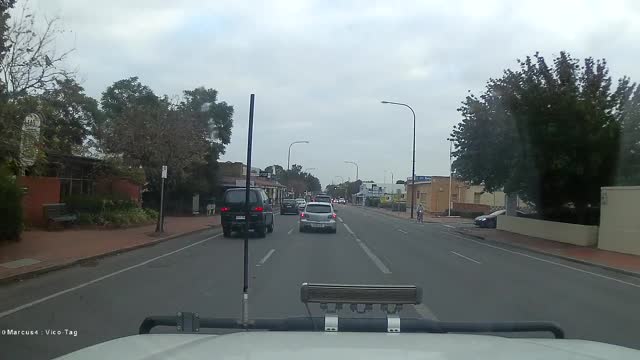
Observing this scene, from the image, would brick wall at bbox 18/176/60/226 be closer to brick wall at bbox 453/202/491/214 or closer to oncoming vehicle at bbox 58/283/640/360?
oncoming vehicle at bbox 58/283/640/360

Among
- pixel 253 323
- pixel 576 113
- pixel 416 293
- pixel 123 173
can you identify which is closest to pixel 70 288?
pixel 253 323

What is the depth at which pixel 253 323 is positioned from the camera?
4.35 metres

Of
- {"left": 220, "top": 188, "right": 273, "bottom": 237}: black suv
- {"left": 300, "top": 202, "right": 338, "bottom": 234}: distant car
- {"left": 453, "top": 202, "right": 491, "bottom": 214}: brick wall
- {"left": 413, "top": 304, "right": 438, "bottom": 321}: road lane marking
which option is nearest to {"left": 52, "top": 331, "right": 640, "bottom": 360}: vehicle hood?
{"left": 413, "top": 304, "right": 438, "bottom": 321}: road lane marking

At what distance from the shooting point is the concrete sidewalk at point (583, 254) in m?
18.6

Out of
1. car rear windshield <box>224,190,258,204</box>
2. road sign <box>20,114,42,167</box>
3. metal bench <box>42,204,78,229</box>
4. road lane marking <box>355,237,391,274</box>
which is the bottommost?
road lane marking <box>355,237,391,274</box>

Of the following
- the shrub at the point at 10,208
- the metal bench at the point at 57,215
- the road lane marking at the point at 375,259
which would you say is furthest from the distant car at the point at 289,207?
the shrub at the point at 10,208

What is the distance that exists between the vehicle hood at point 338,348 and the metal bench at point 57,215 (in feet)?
71.3

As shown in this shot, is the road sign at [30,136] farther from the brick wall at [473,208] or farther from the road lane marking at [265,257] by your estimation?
the brick wall at [473,208]

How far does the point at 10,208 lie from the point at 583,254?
64.8ft

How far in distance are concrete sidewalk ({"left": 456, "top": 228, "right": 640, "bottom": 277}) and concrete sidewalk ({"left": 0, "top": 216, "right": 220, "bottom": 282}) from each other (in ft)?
49.3

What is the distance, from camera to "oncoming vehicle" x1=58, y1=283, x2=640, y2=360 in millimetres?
3236

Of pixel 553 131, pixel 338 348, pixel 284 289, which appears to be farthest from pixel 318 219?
pixel 338 348

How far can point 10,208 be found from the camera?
57.2 ft

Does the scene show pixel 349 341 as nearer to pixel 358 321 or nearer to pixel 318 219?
pixel 358 321
